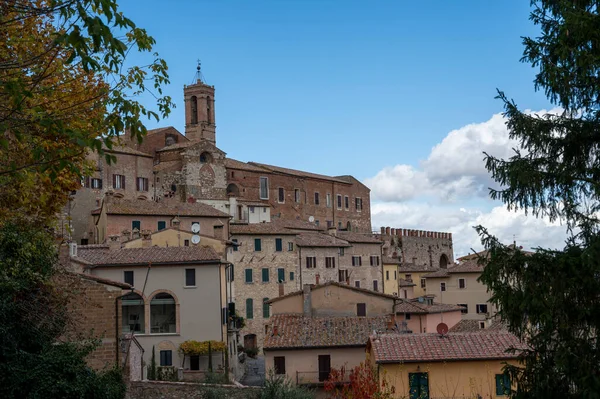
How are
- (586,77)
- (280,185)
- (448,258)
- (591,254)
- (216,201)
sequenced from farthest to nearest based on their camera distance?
(448,258) < (280,185) < (216,201) < (586,77) < (591,254)

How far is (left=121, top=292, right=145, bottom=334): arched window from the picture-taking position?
29.2m

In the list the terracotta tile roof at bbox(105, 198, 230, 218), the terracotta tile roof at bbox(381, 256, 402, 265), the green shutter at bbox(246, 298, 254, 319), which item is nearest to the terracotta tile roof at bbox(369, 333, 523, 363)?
the green shutter at bbox(246, 298, 254, 319)

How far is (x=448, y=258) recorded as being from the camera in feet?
260

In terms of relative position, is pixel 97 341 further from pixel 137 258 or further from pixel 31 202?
pixel 137 258

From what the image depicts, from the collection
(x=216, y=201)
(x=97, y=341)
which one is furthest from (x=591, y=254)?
(x=216, y=201)

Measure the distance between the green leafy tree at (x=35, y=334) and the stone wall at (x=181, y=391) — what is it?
2.43 meters

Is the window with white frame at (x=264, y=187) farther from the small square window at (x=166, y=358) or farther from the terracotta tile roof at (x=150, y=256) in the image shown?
the small square window at (x=166, y=358)

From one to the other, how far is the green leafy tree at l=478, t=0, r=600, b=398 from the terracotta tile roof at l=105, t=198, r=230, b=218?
33.0m

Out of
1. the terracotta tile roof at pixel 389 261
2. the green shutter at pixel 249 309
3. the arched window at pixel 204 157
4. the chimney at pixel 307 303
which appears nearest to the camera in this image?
the chimney at pixel 307 303

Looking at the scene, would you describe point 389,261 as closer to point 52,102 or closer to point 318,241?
point 318,241

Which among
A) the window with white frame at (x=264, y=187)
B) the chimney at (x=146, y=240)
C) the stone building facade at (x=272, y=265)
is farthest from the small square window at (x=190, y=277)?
the window with white frame at (x=264, y=187)

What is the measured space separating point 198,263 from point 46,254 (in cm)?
1463

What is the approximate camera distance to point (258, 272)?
1715 inches

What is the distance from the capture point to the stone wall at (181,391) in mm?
16906
